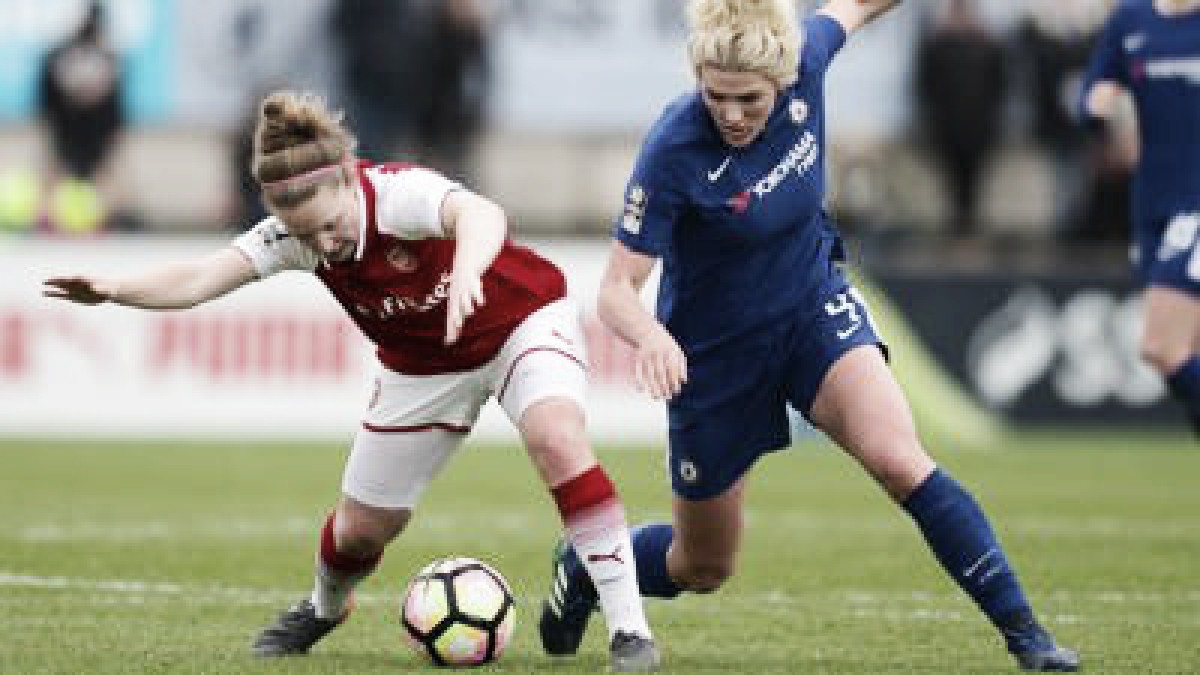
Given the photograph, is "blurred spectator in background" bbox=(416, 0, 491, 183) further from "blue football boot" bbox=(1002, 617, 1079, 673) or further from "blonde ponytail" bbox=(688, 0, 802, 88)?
"blue football boot" bbox=(1002, 617, 1079, 673)

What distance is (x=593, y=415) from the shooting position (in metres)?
18.7

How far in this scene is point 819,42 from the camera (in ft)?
26.4

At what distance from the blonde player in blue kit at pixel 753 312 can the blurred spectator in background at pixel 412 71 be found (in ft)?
40.0

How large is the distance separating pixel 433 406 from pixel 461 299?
3.33ft

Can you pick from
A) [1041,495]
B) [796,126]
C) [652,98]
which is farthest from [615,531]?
[652,98]

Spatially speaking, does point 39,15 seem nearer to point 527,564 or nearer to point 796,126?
point 527,564

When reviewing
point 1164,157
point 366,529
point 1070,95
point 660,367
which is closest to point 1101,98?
point 1164,157

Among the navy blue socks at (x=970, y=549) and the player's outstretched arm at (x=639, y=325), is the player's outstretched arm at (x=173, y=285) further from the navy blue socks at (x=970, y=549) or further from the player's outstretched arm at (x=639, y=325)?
the navy blue socks at (x=970, y=549)

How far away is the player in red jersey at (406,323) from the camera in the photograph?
25.2 feet

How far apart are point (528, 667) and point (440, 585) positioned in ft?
1.20

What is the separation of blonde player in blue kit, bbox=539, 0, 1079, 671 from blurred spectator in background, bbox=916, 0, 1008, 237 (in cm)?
1269

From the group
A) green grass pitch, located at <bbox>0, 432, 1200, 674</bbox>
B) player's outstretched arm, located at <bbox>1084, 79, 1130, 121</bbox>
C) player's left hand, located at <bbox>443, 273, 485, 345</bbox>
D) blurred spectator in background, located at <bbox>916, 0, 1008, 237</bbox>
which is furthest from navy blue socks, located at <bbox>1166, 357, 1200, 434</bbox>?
blurred spectator in background, located at <bbox>916, 0, 1008, 237</bbox>

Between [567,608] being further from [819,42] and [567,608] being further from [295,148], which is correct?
[819,42]

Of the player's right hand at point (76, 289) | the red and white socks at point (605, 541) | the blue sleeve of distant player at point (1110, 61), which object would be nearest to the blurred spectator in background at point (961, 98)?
the blue sleeve of distant player at point (1110, 61)
